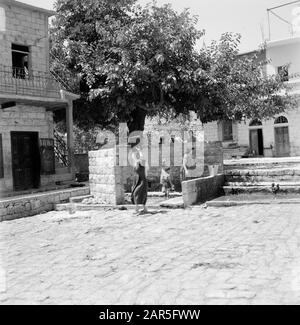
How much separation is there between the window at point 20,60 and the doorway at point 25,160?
A: 2406 millimetres

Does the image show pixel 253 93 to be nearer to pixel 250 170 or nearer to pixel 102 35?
pixel 250 170

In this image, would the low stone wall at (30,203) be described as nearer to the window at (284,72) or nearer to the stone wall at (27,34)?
the stone wall at (27,34)

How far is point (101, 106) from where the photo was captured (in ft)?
60.6

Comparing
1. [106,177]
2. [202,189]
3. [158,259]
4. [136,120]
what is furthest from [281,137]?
[158,259]

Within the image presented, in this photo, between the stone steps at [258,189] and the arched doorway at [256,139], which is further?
the arched doorway at [256,139]

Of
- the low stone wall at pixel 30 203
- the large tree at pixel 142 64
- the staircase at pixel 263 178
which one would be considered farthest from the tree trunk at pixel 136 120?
the low stone wall at pixel 30 203

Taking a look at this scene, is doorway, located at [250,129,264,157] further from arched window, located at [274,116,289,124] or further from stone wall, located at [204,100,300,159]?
arched window, located at [274,116,289,124]

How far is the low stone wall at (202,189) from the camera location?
12102 millimetres

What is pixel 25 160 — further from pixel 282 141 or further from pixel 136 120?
pixel 282 141

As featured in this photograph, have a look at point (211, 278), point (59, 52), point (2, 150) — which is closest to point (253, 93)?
point (59, 52)

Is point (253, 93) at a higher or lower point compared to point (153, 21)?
lower

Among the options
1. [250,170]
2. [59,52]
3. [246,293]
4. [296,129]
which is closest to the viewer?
[246,293]

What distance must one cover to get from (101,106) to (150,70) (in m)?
3.92

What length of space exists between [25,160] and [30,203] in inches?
164
